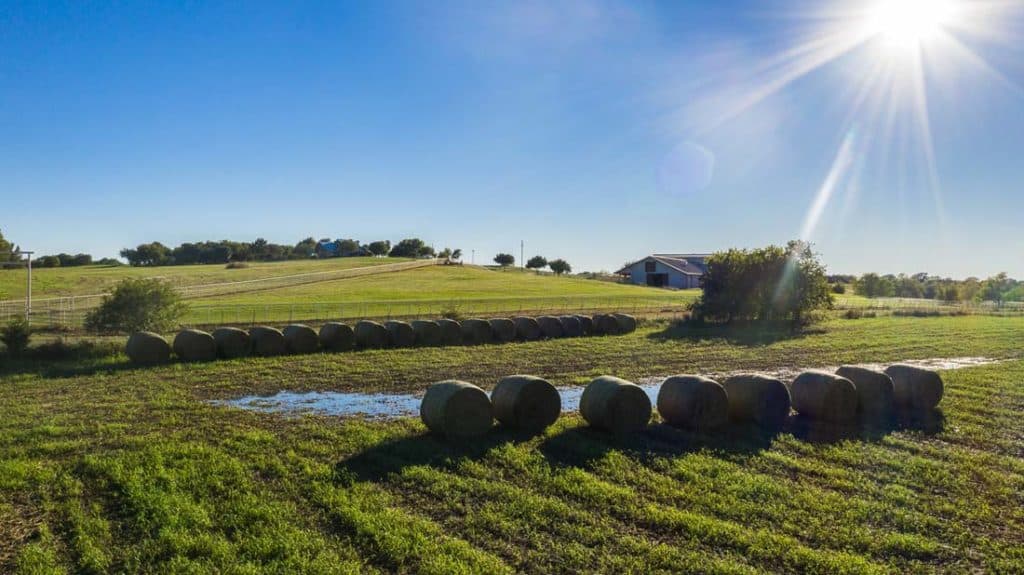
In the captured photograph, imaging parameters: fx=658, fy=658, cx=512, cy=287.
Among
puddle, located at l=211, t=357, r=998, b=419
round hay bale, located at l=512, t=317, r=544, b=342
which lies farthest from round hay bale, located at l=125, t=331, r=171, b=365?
round hay bale, located at l=512, t=317, r=544, b=342

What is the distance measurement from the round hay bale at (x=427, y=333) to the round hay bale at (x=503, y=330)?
2567 mm

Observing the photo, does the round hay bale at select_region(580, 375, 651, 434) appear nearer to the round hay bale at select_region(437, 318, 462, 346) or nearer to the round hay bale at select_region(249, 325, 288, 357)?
the round hay bale at select_region(249, 325, 288, 357)

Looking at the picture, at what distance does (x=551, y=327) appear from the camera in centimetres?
2966

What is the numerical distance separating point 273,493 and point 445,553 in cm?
279

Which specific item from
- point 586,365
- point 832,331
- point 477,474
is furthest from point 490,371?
point 832,331

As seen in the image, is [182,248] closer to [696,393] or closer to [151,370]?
[151,370]

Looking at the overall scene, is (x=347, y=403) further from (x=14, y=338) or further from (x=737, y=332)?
(x=737, y=332)

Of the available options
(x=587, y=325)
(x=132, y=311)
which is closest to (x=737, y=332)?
(x=587, y=325)

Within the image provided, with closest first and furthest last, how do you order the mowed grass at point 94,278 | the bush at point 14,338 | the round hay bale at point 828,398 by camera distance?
the round hay bale at point 828,398, the bush at point 14,338, the mowed grass at point 94,278

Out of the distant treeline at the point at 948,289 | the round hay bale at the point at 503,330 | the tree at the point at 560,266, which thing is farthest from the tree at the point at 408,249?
the round hay bale at the point at 503,330

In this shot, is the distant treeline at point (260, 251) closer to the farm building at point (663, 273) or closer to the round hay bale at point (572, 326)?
the farm building at point (663, 273)

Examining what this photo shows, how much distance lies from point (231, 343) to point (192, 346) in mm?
1238

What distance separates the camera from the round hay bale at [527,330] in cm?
2843

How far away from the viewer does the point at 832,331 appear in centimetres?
3544
